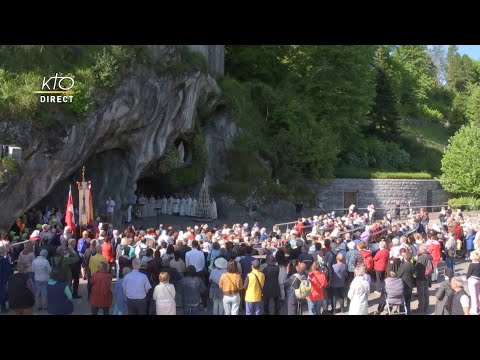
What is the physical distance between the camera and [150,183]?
31.5 meters

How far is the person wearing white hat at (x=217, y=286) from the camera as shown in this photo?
35.5ft

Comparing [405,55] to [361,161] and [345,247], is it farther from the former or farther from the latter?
[345,247]

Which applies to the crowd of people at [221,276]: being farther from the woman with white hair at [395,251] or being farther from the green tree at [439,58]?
the green tree at [439,58]

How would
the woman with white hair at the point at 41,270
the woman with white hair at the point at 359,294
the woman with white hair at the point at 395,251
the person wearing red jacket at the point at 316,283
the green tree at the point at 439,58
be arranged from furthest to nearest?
the green tree at the point at 439,58 → the woman with white hair at the point at 395,251 → the woman with white hair at the point at 41,270 → the person wearing red jacket at the point at 316,283 → the woman with white hair at the point at 359,294

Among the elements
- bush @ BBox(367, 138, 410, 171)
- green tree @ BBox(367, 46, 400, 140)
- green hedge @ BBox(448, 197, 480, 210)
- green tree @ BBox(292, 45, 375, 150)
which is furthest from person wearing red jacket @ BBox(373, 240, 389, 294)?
green tree @ BBox(367, 46, 400, 140)

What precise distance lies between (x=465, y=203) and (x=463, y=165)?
7.57ft

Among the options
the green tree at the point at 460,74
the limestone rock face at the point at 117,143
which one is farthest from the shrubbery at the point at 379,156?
the green tree at the point at 460,74

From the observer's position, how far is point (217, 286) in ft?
35.9

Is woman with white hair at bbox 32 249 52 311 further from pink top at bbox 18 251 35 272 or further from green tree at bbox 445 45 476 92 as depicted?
green tree at bbox 445 45 476 92

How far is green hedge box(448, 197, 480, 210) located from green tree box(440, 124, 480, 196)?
53cm

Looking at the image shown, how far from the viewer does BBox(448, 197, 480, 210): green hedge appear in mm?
35406

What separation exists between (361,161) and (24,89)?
2616 centimetres

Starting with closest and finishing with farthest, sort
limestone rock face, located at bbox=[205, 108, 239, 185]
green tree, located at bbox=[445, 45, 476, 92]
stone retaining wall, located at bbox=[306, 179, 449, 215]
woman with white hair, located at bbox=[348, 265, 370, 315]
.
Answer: woman with white hair, located at bbox=[348, 265, 370, 315], limestone rock face, located at bbox=[205, 108, 239, 185], stone retaining wall, located at bbox=[306, 179, 449, 215], green tree, located at bbox=[445, 45, 476, 92]

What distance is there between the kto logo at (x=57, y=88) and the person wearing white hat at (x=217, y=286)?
10339mm
